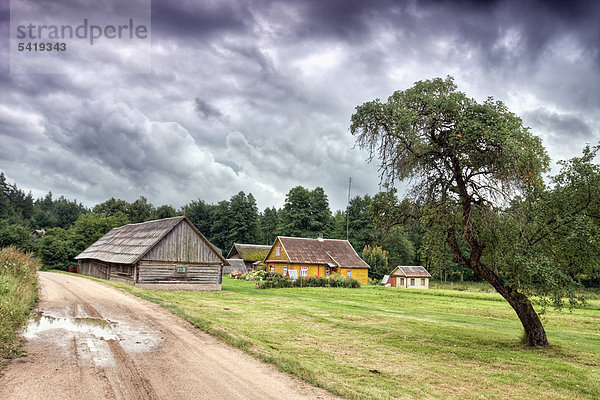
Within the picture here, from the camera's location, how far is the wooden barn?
30.4 metres

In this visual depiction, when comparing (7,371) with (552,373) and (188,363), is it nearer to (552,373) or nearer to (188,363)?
(188,363)

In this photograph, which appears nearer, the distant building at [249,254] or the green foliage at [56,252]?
the green foliage at [56,252]

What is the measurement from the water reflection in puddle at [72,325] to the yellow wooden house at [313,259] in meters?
35.4

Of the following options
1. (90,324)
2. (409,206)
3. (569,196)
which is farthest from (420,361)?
(90,324)

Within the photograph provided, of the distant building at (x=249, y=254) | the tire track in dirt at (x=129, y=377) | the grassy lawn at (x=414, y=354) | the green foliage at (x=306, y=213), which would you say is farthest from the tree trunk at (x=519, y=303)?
the green foliage at (x=306, y=213)

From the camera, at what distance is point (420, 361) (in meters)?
10.2

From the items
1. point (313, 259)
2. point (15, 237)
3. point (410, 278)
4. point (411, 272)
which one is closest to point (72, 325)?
point (313, 259)

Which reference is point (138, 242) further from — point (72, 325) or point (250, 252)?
point (250, 252)

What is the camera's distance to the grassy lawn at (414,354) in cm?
803

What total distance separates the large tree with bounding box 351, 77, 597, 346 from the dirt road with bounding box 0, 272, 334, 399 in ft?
26.4

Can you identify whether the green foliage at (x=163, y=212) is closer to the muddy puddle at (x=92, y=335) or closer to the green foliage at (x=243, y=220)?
the green foliage at (x=243, y=220)

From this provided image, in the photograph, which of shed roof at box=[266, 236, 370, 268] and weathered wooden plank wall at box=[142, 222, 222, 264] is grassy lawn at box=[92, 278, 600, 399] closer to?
weathered wooden plank wall at box=[142, 222, 222, 264]

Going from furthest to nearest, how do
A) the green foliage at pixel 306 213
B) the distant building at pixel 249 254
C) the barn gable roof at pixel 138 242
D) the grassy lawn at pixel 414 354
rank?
the green foliage at pixel 306 213, the distant building at pixel 249 254, the barn gable roof at pixel 138 242, the grassy lawn at pixel 414 354

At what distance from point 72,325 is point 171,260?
19.6 metres
